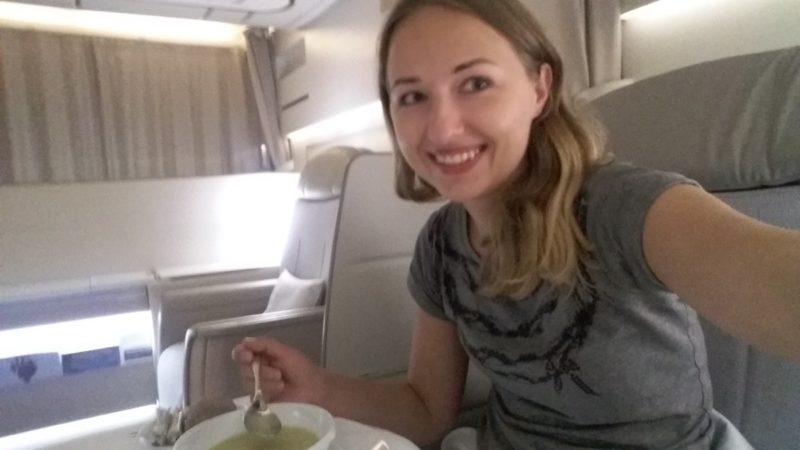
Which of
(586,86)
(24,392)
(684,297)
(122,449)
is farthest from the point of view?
(24,392)

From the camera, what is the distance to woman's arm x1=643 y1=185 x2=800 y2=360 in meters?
0.44

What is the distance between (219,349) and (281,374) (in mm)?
744

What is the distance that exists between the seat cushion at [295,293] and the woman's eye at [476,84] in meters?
1.08

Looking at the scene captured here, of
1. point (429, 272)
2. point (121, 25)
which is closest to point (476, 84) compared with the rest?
point (429, 272)

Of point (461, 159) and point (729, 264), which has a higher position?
point (461, 159)

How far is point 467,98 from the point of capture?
708 mm

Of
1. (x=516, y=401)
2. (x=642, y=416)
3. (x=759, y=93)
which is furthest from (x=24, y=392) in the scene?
(x=759, y=93)

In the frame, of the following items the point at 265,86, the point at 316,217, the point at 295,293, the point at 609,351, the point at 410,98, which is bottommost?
the point at 295,293

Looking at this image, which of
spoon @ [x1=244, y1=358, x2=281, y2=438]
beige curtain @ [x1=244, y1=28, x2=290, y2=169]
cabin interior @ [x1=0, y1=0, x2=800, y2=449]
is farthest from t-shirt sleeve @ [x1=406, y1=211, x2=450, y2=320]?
beige curtain @ [x1=244, y1=28, x2=290, y2=169]

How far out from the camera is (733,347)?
0.79 metres

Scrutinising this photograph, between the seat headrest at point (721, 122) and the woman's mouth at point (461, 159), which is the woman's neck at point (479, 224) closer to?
the woman's mouth at point (461, 159)

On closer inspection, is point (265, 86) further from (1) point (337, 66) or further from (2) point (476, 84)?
(2) point (476, 84)

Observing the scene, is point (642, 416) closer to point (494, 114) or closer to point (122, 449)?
point (494, 114)

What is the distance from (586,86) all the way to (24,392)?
2.74 meters
